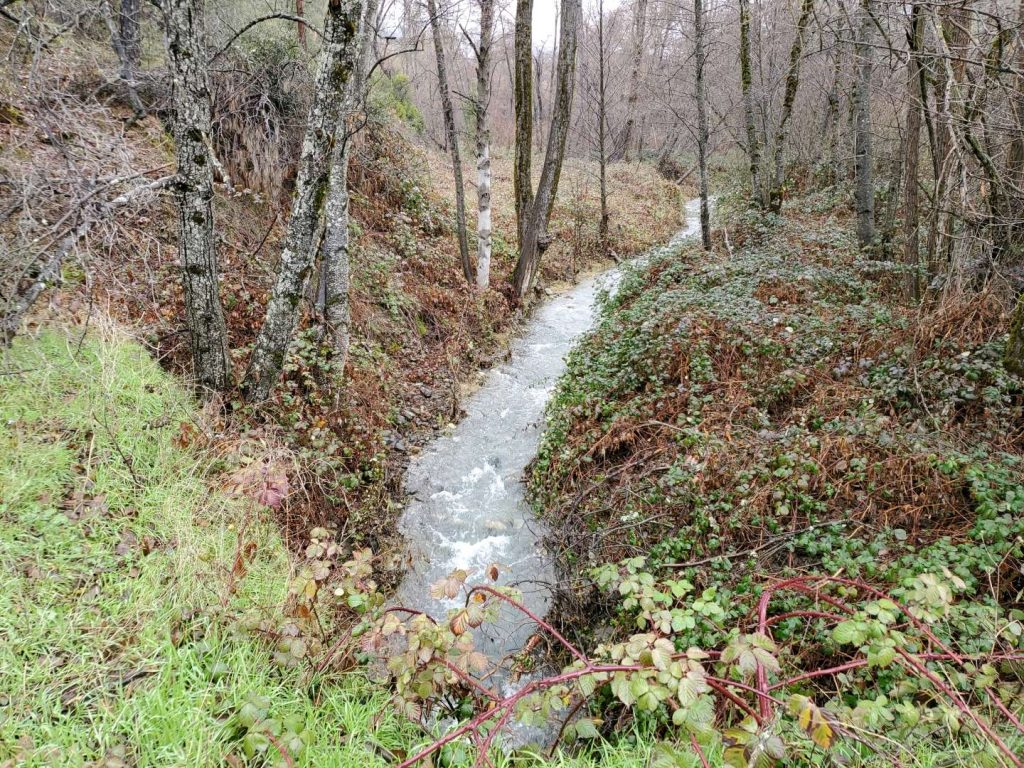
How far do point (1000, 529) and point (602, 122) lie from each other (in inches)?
542

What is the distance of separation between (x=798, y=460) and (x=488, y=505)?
3.17m

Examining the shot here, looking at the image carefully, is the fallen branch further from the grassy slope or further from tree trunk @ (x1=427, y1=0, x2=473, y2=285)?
tree trunk @ (x1=427, y1=0, x2=473, y2=285)

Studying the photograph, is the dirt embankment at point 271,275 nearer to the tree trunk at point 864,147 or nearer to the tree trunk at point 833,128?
the tree trunk at point 864,147

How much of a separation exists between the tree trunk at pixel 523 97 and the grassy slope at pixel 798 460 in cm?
451

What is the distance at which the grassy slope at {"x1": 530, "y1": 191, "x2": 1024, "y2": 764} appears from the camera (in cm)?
327

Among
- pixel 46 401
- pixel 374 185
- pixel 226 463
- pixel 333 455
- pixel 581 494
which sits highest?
pixel 374 185

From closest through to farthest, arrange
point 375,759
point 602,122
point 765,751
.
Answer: point 765,751 < point 375,759 < point 602,122

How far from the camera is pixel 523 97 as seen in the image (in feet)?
32.2

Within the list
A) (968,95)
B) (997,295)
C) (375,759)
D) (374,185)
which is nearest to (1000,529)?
(997,295)

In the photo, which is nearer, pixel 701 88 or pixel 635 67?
pixel 701 88

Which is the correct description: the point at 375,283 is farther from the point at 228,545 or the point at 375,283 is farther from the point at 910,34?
the point at 910,34

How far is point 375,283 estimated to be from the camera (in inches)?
339

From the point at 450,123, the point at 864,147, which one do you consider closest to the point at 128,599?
the point at 450,123

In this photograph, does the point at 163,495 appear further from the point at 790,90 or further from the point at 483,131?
the point at 790,90
